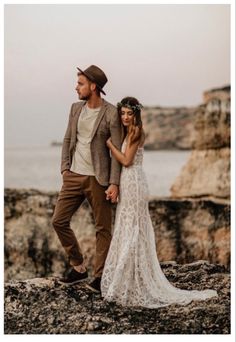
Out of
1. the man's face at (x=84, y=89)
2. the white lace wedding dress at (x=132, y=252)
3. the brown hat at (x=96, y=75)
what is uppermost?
the brown hat at (x=96, y=75)

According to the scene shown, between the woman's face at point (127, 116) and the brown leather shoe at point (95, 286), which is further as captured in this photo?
the brown leather shoe at point (95, 286)

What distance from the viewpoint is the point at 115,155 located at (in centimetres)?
796

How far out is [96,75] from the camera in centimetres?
811

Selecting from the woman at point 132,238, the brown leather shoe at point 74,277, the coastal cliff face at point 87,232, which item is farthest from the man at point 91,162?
the coastal cliff face at point 87,232

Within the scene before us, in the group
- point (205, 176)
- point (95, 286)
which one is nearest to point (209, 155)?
Answer: point (205, 176)

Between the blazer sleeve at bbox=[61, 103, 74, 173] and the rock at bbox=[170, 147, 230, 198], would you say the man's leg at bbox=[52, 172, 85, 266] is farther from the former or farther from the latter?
the rock at bbox=[170, 147, 230, 198]

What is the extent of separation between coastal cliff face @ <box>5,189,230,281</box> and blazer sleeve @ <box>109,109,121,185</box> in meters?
7.40

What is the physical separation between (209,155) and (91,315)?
17.3m

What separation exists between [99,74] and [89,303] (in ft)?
8.01

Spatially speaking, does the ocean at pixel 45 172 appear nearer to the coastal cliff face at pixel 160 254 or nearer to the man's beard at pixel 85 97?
the coastal cliff face at pixel 160 254

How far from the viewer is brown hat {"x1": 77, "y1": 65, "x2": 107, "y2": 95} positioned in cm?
809

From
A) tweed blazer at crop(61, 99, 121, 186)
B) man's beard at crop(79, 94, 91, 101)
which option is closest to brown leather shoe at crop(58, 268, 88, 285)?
tweed blazer at crop(61, 99, 121, 186)

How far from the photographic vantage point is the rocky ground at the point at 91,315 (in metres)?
8.01

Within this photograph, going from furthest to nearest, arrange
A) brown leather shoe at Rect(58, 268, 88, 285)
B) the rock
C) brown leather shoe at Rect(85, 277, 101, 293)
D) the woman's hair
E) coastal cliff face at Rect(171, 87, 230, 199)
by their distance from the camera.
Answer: coastal cliff face at Rect(171, 87, 230, 199) < the rock < brown leather shoe at Rect(58, 268, 88, 285) < brown leather shoe at Rect(85, 277, 101, 293) < the woman's hair
